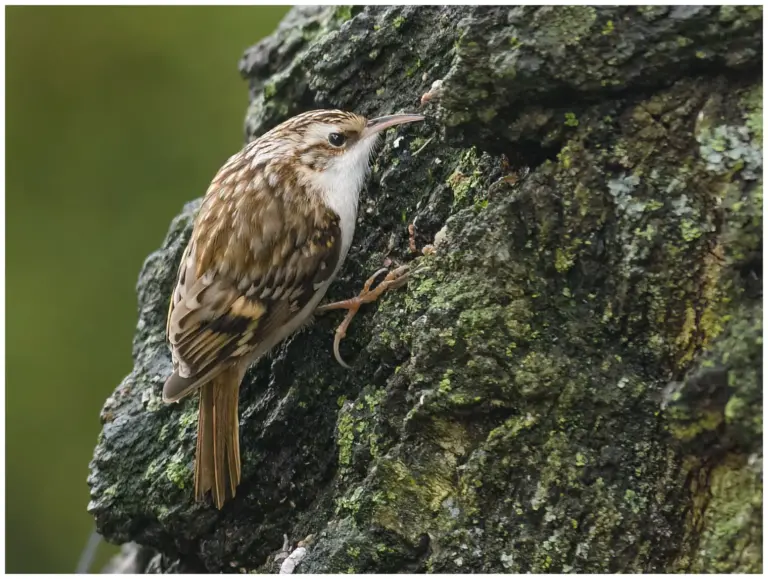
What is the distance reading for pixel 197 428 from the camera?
210 centimetres

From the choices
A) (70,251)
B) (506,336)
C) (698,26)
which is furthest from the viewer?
(70,251)

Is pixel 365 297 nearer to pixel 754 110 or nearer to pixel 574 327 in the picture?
pixel 574 327

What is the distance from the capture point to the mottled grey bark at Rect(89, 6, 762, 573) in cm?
140

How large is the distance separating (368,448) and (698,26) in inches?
38.2

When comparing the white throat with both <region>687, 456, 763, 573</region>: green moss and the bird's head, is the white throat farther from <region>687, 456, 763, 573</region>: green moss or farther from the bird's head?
<region>687, 456, 763, 573</region>: green moss

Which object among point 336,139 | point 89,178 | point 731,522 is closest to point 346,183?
point 336,139

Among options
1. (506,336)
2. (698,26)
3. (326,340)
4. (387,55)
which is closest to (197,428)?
(326,340)

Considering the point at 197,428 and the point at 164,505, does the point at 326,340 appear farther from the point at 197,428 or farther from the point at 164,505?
the point at 164,505

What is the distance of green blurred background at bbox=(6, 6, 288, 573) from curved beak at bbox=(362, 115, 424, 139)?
232cm

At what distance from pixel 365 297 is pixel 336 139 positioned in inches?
19.9

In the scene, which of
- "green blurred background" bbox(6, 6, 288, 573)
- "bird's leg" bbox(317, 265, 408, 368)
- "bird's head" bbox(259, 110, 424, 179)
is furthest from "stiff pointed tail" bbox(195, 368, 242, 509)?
"green blurred background" bbox(6, 6, 288, 573)

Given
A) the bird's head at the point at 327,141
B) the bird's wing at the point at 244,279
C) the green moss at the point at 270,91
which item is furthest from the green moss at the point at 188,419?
the green moss at the point at 270,91

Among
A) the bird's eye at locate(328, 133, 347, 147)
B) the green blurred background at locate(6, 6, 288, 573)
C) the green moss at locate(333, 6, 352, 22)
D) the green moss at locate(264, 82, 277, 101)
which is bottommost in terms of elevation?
the green blurred background at locate(6, 6, 288, 573)

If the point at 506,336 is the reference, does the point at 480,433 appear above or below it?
below
